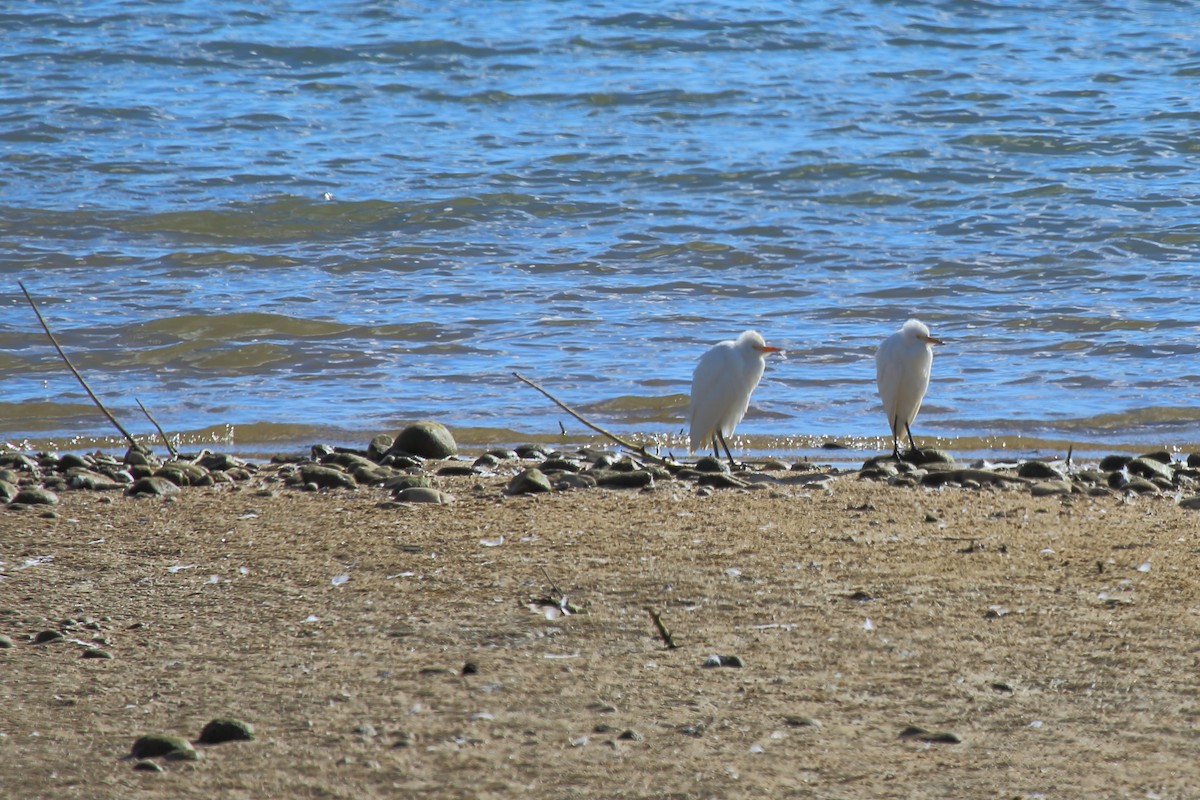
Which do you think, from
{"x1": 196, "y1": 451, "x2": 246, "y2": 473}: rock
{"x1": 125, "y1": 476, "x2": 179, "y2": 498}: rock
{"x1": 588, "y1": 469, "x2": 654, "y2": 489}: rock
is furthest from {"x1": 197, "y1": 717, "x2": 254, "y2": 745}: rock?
{"x1": 196, "y1": 451, "x2": 246, "y2": 473}: rock

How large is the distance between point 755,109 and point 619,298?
273 inches

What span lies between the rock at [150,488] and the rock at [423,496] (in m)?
1.01

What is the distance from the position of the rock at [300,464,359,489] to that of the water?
5.46 feet

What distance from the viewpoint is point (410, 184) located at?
14.4 meters

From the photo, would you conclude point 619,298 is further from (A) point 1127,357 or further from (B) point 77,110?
(B) point 77,110

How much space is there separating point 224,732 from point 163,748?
0.14m

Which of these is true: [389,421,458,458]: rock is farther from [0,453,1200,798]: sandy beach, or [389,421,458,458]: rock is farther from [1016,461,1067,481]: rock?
[1016,461,1067,481]: rock

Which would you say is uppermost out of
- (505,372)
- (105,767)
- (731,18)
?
(731,18)

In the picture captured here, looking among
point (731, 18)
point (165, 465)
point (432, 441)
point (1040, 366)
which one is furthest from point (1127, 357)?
point (731, 18)

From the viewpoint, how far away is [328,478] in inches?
240

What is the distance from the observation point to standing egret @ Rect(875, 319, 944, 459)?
24.2 ft

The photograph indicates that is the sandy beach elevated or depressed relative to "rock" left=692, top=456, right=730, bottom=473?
elevated

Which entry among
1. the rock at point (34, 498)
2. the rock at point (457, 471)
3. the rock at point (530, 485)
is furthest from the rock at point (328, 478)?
the rock at point (34, 498)

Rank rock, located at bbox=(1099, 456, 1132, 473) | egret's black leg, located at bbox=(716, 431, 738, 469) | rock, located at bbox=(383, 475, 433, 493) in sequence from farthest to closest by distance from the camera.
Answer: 1. egret's black leg, located at bbox=(716, 431, 738, 469)
2. rock, located at bbox=(1099, 456, 1132, 473)
3. rock, located at bbox=(383, 475, 433, 493)
